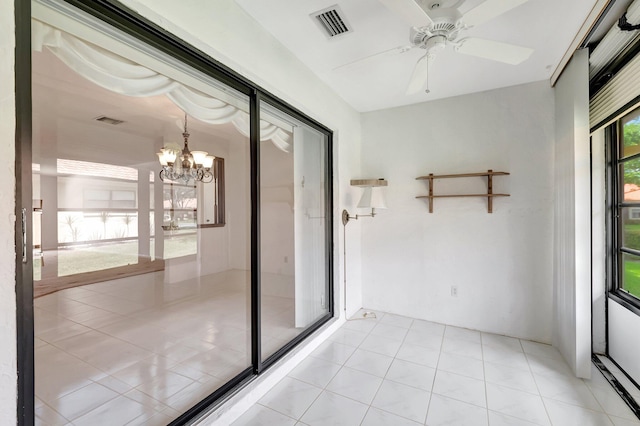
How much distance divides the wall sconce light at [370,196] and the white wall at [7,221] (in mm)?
2720

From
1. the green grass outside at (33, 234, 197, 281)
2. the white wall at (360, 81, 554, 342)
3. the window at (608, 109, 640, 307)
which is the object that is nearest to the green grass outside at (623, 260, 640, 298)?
the window at (608, 109, 640, 307)

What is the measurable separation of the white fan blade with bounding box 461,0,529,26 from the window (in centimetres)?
171

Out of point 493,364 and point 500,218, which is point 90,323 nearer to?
point 493,364

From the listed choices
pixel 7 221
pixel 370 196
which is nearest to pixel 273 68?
pixel 370 196

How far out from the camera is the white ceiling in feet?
6.01

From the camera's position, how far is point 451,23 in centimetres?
153

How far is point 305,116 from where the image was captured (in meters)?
2.72

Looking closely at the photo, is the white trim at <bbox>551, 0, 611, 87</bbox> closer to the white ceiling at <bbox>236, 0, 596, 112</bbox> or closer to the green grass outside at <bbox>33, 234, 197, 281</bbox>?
the white ceiling at <bbox>236, 0, 596, 112</bbox>

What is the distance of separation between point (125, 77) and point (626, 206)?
3.72 meters

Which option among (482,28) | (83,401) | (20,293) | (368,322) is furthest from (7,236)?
(368,322)

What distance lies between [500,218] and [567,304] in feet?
3.18

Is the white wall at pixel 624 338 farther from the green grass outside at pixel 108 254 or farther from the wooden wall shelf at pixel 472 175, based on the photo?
the green grass outside at pixel 108 254

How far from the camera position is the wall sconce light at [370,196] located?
125 inches

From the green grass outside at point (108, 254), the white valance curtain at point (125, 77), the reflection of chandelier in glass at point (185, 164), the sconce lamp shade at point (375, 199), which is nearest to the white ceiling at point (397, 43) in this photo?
the white valance curtain at point (125, 77)
